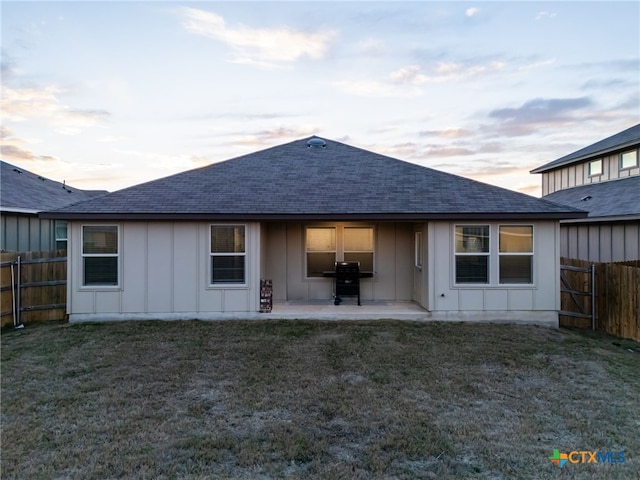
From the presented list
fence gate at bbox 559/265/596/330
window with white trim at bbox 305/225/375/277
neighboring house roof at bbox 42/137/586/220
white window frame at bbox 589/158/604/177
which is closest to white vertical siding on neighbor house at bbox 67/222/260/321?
neighboring house roof at bbox 42/137/586/220

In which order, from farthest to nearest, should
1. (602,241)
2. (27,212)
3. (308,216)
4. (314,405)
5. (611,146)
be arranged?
1. (611,146)
2. (602,241)
3. (27,212)
4. (308,216)
5. (314,405)

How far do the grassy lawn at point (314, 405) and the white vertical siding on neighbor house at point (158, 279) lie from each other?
47.5 inches

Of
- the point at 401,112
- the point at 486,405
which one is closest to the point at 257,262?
the point at 486,405

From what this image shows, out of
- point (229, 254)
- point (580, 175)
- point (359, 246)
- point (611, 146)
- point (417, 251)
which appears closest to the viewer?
point (229, 254)

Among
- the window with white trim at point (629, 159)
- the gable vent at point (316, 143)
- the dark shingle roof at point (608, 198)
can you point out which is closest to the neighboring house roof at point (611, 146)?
the window with white trim at point (629, 159)

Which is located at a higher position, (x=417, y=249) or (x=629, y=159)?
(x=629, y=159)

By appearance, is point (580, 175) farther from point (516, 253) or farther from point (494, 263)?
point (494, 263)

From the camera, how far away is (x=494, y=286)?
27.7 ft

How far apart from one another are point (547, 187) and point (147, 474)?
70.3 feet

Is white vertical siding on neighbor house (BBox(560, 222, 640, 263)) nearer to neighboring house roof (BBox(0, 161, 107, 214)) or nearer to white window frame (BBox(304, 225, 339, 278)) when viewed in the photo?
white window frame (BBox(304, 225, 339, 278))

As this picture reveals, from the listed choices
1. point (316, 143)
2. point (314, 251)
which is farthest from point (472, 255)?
point (316, 143)

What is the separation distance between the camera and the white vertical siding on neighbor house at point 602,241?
1076cm

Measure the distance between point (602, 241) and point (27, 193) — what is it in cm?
1815

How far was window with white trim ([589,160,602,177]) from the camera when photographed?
1550cm
